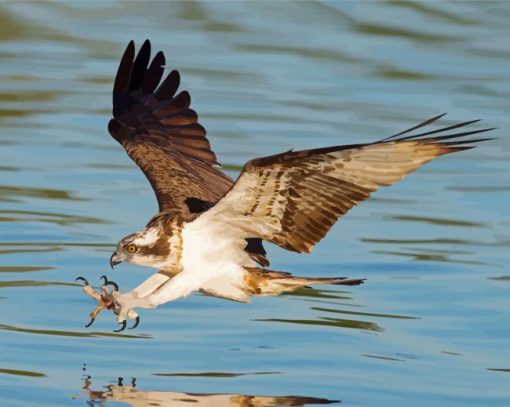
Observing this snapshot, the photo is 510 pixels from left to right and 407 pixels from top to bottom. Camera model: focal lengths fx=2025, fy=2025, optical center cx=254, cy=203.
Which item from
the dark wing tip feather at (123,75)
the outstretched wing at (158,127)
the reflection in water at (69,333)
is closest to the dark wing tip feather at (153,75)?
the outstretched wing at (158,127)

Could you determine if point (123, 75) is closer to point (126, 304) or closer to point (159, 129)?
point (159, 129)

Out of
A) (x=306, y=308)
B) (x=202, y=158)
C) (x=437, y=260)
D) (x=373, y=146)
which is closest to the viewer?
(x=373, y=146)

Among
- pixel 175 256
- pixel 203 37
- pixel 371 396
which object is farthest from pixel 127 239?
pixel 203 37

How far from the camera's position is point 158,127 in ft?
43.5

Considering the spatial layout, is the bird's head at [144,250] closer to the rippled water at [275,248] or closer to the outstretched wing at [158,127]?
the rippled water at [275,248]

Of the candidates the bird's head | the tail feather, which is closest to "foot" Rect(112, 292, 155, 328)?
the bird's head

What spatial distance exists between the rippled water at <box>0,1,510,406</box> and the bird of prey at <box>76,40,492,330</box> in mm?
704

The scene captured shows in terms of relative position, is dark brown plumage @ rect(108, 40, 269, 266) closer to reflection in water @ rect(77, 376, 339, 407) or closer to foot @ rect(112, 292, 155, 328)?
foot @ rect(112, 292, 155, 328)

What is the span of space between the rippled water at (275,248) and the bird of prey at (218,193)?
0.70 meters

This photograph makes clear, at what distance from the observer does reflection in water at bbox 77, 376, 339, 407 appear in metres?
11.5

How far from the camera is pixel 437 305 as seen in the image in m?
14.5

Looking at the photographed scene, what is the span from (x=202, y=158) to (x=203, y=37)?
45.1 feet

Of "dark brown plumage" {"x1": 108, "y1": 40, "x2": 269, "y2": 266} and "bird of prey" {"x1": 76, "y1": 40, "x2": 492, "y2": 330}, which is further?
"dark brown plumage" {"x1": 108, "y1": 40, "x2": 269, "y2": 266}

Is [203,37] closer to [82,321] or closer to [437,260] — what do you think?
[437,260]
